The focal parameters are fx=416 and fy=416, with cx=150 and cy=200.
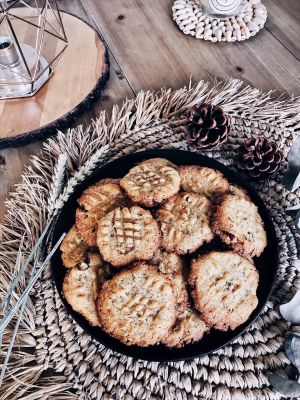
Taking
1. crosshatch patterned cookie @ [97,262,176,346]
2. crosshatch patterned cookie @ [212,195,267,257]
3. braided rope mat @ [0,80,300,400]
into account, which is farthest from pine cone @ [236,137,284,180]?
crosshatch patterned cookie @ [97,262,176,346]

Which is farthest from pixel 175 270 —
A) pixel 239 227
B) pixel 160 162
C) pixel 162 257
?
pixel 160 162

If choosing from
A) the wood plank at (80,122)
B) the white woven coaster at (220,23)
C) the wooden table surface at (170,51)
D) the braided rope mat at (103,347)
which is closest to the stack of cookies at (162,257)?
the braided rope mat at (103,347)

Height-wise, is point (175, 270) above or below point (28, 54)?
below

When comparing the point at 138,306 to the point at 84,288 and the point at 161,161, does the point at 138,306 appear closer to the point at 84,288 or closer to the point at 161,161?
the point at 84,288

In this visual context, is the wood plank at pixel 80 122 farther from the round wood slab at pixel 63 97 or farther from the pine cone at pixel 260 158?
the pine cone at pixel 260 158

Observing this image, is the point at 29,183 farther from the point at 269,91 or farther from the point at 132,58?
the point at 269,91

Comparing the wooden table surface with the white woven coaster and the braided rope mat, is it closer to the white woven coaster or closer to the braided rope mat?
the white woven coaster
